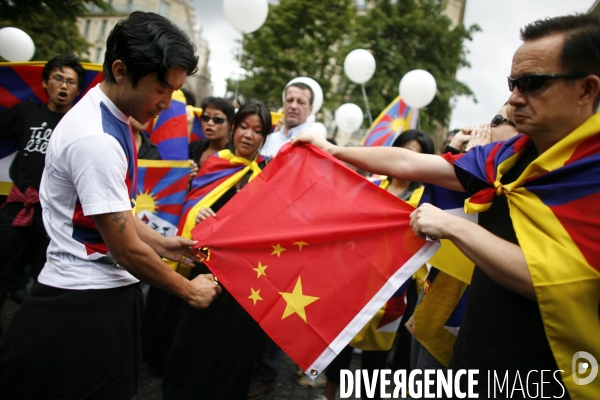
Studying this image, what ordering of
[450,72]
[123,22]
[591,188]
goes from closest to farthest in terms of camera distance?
[591,188] → [123,22] → [450,72]

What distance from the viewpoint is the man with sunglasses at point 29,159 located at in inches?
138

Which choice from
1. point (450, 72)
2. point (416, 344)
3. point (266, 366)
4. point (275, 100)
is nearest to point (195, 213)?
point (266, 366)

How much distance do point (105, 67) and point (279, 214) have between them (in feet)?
3.77

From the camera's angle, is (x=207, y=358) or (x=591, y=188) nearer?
(x=591, y=188)

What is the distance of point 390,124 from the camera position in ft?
25.0

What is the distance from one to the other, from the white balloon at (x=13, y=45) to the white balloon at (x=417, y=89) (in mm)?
5883

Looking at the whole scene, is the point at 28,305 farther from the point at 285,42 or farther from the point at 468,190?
the point at 285,42

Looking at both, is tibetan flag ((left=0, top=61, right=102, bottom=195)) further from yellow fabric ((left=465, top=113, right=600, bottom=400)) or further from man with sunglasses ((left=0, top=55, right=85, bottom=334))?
yellow fabric ((left=465, top=113, right=600, bottom=400))

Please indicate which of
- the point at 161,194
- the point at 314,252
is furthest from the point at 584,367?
the point at 161,194

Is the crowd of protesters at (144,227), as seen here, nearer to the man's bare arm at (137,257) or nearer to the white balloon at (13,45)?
the man's bare arm at (137,257)

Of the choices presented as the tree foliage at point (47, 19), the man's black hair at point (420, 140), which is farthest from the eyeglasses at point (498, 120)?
the tree foliage at point (47, 19)

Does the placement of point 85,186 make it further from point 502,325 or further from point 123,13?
point 123,13

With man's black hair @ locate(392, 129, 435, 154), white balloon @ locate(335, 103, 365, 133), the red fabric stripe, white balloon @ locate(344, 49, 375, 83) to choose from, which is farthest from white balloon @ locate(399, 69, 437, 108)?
the red fabric stripe

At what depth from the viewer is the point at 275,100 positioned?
20.3 m
